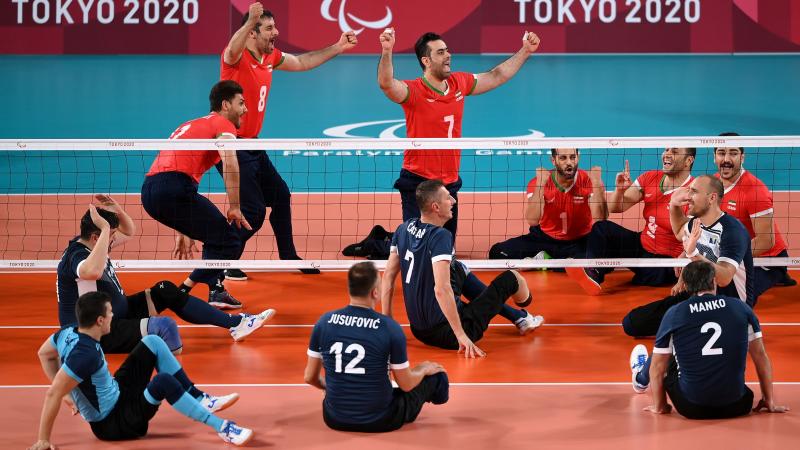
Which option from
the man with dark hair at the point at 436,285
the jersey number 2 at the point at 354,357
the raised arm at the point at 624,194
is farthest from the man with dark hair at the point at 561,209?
the jersey number 2 at the point at 354,357

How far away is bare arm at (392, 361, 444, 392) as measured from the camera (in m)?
7.34

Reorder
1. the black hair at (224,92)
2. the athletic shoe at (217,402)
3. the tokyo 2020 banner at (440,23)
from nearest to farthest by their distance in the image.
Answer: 1. the athletic shoe at (217,402)
2. the black hair at (224,92)
3. the tokyo 2020 banner at (440,23)

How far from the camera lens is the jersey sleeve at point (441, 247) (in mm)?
9039

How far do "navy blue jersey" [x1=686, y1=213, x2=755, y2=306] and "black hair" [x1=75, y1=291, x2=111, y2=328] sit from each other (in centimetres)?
510

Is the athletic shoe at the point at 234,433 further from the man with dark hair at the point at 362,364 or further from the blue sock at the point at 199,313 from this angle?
the blue sock at the point at 199,313

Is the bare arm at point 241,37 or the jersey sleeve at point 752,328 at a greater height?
the bare arm at point 241,37

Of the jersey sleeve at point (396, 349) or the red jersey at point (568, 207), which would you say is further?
the red jersey at point (568, 207)

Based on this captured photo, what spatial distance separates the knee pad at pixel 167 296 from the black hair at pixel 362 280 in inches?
106

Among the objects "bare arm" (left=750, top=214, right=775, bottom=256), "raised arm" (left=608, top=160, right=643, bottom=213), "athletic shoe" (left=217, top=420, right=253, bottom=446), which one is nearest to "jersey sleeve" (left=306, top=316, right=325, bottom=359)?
"athletic shoe" (left=217, top=420, right=253, bottom=446)

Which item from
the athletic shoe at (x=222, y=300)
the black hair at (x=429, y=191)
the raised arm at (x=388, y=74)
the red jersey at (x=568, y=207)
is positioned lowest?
the athletic shoe at (x=222, y=300)

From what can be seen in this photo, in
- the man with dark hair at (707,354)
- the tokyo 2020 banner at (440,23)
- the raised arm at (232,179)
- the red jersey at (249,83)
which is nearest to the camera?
the man with dark hair at (707,354)

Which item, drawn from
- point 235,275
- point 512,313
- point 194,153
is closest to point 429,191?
point 512,313

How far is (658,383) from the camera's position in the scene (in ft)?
25.5

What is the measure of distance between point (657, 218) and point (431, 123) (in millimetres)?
2683
